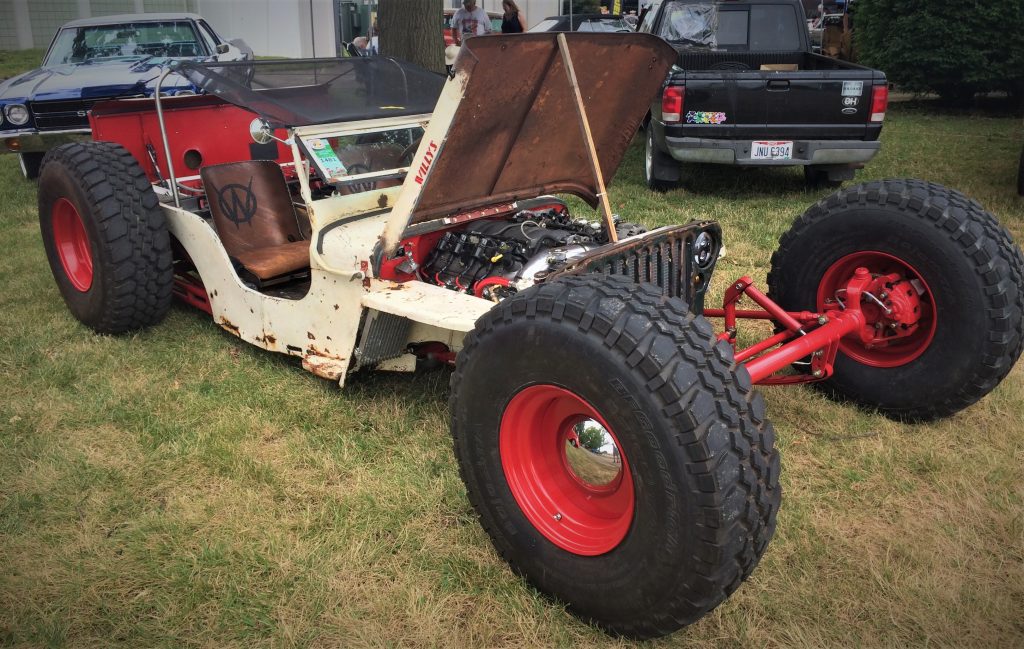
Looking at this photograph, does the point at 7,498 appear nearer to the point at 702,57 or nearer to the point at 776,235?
the point at 776,235

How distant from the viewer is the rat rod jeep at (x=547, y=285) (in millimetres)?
2277

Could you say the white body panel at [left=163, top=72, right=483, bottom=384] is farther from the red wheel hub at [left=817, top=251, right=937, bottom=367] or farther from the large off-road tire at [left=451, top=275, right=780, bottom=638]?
the red wheel hub at [left=817, top=251, right=937, bottom=367]

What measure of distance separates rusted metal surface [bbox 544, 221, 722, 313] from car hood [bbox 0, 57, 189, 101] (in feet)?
21.9

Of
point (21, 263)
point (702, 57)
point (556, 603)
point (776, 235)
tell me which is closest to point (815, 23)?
point (702, 57)

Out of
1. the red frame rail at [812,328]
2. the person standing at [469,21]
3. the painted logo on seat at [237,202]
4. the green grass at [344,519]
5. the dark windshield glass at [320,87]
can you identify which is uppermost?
the person standing at [469,21]

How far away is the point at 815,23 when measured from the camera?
2491 cm

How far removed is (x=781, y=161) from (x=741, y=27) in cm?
242

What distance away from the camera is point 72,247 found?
5078mm

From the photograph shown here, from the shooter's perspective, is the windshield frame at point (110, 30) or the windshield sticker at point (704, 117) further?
the windshield frame at point (110, 30)

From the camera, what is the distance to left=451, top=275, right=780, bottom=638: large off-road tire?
2189 millimetres

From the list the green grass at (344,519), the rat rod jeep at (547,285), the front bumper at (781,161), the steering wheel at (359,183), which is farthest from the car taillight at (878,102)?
the steering wheel at (359,183)

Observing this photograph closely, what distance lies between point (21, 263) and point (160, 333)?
236 cm

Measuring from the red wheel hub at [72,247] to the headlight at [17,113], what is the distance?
414 cm

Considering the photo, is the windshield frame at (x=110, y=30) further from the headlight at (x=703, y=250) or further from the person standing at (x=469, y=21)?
the headlight at (x=703, y=250)
